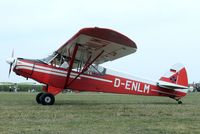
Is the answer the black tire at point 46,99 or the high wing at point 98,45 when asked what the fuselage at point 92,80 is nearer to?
the high wing at point 98,45

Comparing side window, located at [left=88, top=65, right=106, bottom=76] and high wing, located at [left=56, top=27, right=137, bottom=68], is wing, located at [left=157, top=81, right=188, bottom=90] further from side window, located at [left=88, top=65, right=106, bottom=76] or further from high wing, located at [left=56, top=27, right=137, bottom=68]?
side window, located at [left=88, top=65, right=106, bottom=76]

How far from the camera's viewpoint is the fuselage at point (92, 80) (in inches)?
532

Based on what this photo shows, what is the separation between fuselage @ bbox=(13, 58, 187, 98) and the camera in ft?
44.3

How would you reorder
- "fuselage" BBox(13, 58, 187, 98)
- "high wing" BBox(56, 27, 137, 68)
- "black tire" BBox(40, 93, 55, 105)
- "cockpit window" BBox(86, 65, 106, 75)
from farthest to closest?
"cockpit window" BBox(86, 65, 106, 75) → "fuselage" BBox(13, 58, 187, 98) → "black tire" BBox(40, 93, 55, 105) → "high wing" BBox(56, 27, 137, 68)

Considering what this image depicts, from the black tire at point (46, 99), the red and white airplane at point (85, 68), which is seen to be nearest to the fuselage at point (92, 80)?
the red and white airplane at point (85, 68)

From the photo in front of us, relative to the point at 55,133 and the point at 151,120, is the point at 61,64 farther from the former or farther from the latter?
the point at 55,133

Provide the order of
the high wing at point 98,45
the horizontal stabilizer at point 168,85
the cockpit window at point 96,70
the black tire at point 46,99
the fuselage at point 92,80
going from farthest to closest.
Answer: the horizontal stabilizer at point 168,85 < the cockpit window at point 96,70 < the fuselage at point 92,80 < the black tire at point 46,99 < the high wing at point 98,45

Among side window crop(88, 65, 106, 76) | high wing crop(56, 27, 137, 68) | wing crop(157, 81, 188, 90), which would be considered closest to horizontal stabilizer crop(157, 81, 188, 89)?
wing crop(157, 81, 188, 90)

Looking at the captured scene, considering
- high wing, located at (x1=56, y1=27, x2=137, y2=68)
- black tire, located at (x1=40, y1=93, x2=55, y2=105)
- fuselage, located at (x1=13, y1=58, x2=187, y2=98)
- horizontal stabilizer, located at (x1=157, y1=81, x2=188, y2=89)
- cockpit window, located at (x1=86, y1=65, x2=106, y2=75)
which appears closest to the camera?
high wing, located at (x1=56, y1=27, x2=137, y2=68)

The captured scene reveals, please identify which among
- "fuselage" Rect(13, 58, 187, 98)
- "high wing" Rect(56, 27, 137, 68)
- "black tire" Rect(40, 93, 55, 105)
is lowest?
"black tire" Rect(40, 93, 55, 105)

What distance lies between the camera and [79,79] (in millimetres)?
14430

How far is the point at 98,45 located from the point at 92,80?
235cm

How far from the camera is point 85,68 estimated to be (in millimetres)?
13820

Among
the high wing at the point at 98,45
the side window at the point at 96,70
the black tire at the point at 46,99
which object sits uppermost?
the high wing at the point at 98,45
